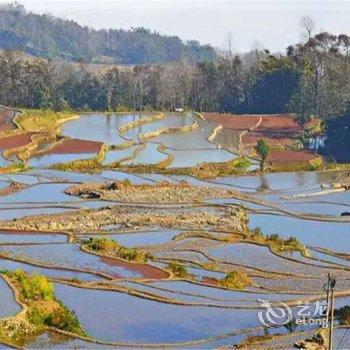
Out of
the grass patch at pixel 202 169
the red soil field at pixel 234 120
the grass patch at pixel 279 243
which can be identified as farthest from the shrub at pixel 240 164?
the red soil field at pixel 234 120

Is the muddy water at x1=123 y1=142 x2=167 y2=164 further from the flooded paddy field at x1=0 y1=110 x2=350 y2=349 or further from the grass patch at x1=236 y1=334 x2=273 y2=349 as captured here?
the grass patch at x1=236 y1=334 x2=273 y2=349

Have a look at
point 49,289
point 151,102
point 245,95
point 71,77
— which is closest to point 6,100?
point 71,77

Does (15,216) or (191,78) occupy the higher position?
(191,78)

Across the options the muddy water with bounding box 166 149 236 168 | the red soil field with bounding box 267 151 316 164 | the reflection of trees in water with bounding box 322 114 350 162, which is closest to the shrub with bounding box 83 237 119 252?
the muddy water with bounding box 166 149 236 168

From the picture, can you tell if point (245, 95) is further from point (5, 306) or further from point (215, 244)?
point (5, 306)

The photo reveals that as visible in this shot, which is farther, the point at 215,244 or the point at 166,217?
the point at 166,217

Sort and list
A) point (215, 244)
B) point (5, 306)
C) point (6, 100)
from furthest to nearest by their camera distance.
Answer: point (6, 100), point (215, 244), point (5, 306)

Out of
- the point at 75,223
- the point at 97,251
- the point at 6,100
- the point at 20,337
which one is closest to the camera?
the point at 20,337
